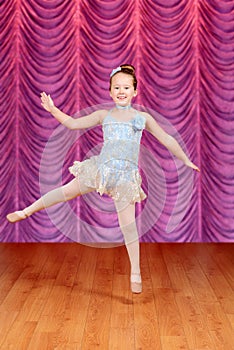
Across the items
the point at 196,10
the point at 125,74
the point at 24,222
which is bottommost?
the point at 24,222

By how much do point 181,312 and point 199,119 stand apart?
1987mm

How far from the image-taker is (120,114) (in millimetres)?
2605

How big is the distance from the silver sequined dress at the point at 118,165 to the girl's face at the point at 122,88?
3.7 inches

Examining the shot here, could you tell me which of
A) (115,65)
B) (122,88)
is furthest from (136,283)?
(115,65)

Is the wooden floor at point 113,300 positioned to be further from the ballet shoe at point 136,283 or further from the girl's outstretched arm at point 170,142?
the girl's outstretched arm at point 170,142

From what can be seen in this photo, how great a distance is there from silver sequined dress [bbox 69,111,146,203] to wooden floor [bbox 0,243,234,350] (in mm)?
527

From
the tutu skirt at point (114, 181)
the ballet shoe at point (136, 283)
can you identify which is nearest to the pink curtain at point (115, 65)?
the ballet shoe at point (136, 283)

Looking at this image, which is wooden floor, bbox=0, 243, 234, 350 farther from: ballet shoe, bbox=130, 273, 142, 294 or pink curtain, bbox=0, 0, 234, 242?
pink curtain, bbox=0, 0, 234, 242

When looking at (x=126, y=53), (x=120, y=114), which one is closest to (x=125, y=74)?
(x=120, y=114)

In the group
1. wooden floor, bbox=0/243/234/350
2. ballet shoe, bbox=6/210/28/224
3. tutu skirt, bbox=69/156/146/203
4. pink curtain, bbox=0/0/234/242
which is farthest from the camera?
pink curtain, bbox=0/0/234/242

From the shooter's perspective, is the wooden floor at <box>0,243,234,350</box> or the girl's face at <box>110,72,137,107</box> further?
the girl's face at <box>110,72,137,107</box>

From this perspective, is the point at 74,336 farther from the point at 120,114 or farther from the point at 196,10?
the point at 196,10

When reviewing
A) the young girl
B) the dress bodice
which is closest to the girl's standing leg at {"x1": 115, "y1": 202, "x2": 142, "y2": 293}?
the young girl

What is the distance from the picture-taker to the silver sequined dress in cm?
253
